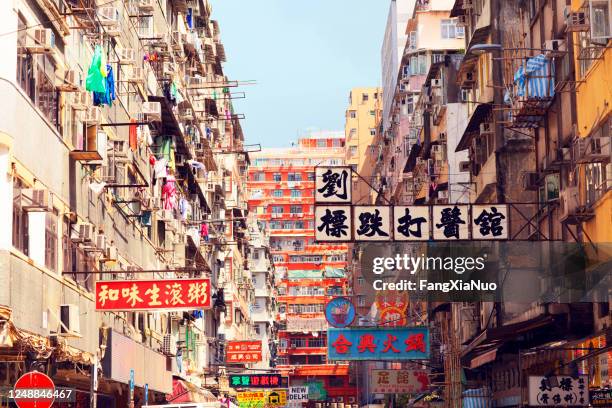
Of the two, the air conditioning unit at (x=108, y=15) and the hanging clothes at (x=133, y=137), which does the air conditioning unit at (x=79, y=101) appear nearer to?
the air conditioning unit at (x=108, y=15)

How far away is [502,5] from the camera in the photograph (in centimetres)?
3641

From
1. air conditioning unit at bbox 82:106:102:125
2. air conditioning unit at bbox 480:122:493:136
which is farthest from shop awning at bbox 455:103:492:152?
air conditioning unit at bbox 82:106:102:125

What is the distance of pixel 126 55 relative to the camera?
32.8 metres

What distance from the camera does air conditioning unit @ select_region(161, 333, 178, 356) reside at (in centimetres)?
4088

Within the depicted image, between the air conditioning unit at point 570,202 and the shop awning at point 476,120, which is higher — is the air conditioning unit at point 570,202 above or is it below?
below

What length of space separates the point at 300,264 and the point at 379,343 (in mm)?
94125

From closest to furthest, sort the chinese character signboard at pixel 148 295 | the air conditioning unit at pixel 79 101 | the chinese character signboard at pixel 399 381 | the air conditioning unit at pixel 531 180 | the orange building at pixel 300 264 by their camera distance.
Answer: the chinese character signboard at pixel 148 295, the air conditioning unit at pixel 79 101, the air conditioning unit at pixel 531 180, the chinese character signboard at pixel 399 381, the orange building at pixel 300 264

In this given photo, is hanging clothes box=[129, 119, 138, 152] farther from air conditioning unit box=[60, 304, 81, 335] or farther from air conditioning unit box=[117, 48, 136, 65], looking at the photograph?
air conditioning unit box=[60, 304, 81, 335]

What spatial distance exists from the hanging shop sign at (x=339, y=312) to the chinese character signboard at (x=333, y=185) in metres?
20.1

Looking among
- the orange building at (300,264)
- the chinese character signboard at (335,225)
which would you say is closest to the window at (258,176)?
the orange building at (300,264)

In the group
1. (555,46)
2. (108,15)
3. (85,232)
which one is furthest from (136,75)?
(555,46)

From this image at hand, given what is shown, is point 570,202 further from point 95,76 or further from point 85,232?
point 95,76

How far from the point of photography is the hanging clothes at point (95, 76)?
25.4 meters

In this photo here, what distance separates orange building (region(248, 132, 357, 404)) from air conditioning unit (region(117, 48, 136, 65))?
280ft
